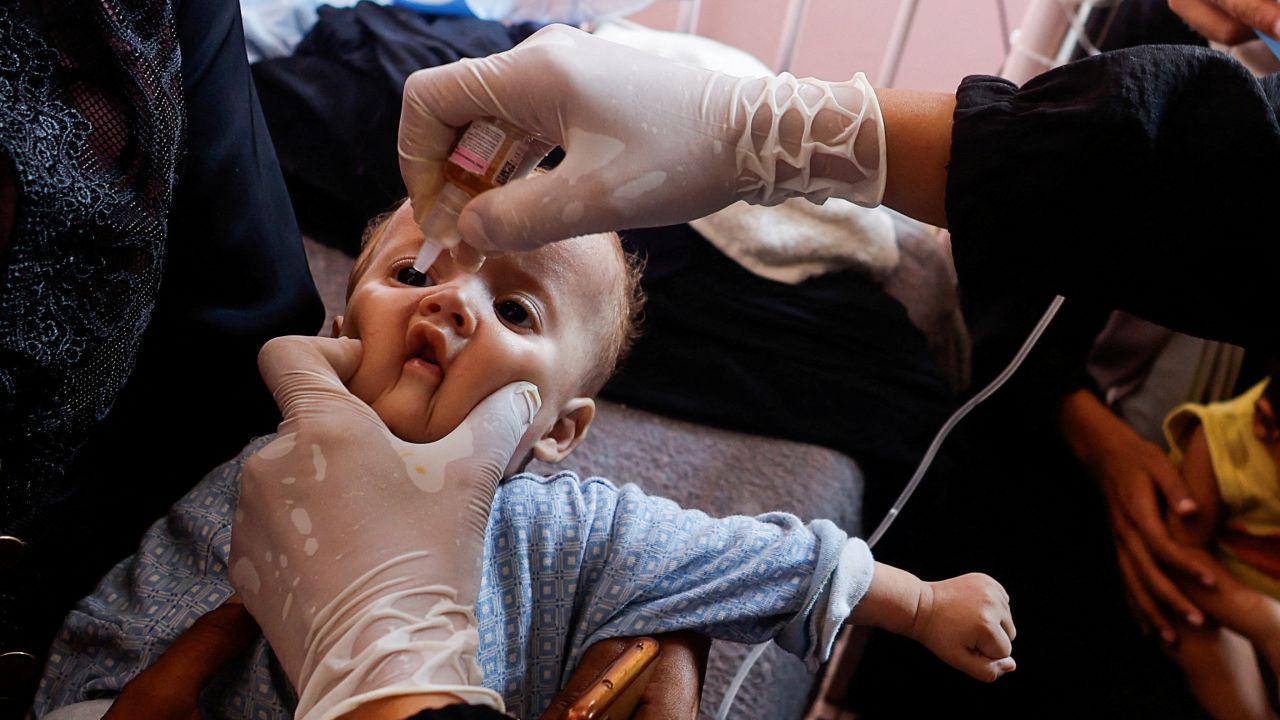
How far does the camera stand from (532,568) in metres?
1.00

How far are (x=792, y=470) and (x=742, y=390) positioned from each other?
0.67 ft

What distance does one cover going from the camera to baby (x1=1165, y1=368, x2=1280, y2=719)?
146 centimetres

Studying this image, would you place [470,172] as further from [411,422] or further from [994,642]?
[994,642]

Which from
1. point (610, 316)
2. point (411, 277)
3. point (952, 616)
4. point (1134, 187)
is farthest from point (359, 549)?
point (1134, 187)

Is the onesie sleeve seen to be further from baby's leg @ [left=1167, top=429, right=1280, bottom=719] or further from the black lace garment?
baby's leg @ [left=1167, top=429, right=1280, bottom=719]

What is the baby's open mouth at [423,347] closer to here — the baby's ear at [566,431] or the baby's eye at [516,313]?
the baby's eye at [516,313]

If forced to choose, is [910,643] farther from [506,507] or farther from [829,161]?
[829,161]

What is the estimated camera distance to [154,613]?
0.97 m

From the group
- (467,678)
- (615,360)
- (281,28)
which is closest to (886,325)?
(615,360)

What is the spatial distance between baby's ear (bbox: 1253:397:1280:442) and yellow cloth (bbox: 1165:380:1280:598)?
0.6 inches

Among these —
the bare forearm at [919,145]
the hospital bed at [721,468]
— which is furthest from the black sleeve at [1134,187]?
the hospital bed at [721,468]

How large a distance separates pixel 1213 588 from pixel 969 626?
0.86 metres

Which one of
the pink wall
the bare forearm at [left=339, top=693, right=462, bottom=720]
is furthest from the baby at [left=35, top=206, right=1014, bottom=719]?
the pink wall

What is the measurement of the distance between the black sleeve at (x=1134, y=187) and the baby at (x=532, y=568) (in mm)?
359
